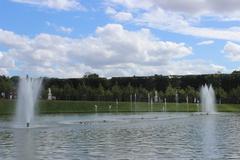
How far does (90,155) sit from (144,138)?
400 inches

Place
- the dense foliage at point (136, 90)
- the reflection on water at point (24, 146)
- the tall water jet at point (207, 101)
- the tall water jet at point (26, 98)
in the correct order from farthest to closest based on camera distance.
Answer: the dense foliage at point (136, 90) → the tall water jet at point (207, 101) → the tall water jet at point (26, 98) → the reflection on water at point (24, 146)

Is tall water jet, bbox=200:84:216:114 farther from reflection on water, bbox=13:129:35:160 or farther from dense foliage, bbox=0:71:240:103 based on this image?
reflection on water, bbox=13:129:35:160

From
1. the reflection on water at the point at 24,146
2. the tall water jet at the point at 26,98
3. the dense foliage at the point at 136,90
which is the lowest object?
the reflection on water at the point at 24,146

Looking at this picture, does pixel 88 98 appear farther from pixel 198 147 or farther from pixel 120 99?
pixel 198 147

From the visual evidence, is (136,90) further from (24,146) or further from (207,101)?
(24,146)

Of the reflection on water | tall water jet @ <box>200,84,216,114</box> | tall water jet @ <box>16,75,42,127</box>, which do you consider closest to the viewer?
the reflection on water

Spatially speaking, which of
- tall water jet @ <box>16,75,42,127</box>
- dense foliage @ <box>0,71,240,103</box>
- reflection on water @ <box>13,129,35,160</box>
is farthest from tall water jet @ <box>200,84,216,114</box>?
reflection on water @ <box>13,129,35,160</box>

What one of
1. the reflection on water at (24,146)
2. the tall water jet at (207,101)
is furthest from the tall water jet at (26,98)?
the tall water jet at (207,101)

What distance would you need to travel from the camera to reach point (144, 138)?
35250mm

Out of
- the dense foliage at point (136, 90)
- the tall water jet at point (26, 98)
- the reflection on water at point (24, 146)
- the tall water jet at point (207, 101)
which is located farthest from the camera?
the dense foliage at point (136, 90)

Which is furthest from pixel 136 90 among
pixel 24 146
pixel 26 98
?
pixel 24 146

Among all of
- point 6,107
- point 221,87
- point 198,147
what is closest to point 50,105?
point 6,107

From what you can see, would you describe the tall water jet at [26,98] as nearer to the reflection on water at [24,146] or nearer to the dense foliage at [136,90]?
the reflection on water at [24,146]

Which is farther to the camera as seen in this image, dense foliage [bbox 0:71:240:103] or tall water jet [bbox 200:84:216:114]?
dense foliage [bbox 0:71:240:103]
